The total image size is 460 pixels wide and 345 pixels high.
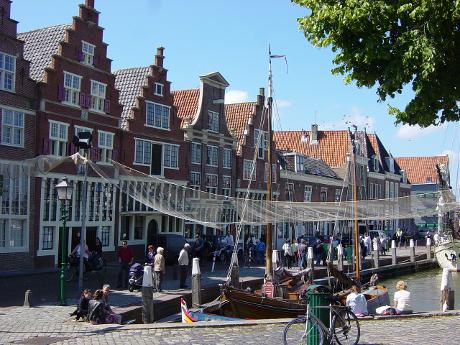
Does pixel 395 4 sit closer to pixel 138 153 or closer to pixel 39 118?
pixel 39 118

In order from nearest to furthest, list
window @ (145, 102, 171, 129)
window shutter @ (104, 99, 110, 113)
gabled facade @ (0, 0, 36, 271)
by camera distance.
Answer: gabled facade @ (0, 0, 36, 271) → window shutter @ (104, 99, 110, 113) → window @ (145, 102, 171, 129)

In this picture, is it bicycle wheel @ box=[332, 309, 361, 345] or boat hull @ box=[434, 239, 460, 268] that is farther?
boat hull @ box=[434, 239, 460, 268]

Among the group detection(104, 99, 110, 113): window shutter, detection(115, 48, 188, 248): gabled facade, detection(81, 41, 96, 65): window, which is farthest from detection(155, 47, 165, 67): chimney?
detection(81, 41, 96, 65): window

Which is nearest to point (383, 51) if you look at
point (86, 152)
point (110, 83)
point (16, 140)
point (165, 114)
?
point (86, 152)

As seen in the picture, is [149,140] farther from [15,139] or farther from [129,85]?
[15,139]

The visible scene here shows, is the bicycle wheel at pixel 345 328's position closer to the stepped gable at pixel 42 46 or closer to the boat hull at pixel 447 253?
the stepped gable at pixel 42 46

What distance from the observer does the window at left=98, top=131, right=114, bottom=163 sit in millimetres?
35031

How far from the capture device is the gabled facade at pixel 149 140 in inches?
1459

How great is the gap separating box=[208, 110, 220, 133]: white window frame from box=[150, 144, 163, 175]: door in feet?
21.3

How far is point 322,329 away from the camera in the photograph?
1087 cm

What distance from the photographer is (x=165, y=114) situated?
40.5 m

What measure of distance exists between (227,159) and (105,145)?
14044 millimetres

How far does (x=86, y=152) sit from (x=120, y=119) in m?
16.3

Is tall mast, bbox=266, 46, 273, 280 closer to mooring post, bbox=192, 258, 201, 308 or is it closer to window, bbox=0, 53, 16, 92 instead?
mooring post, bbox=192, 258, 201, 308
